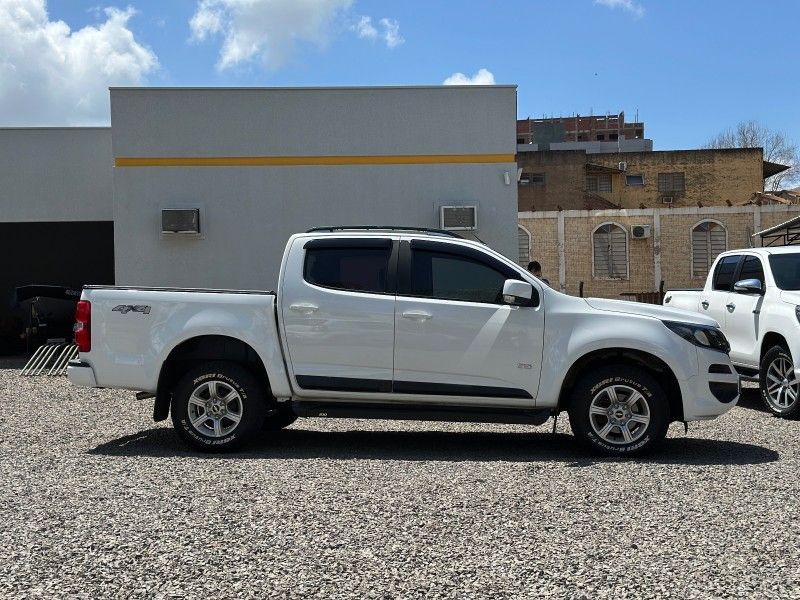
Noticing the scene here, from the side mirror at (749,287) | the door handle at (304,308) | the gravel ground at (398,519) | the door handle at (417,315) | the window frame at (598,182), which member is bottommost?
the gravel ground at (398,519)

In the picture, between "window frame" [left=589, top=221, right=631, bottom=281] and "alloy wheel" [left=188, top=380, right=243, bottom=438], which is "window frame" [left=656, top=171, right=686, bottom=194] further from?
"alloy wheel" [left=188, top=380, right=243, bottom=438]

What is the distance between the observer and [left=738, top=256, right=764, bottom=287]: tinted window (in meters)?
11.0

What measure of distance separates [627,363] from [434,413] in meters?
1.69

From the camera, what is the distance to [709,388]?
7.68m

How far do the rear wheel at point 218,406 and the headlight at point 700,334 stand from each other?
140 inches

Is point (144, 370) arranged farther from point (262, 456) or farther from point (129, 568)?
point (129, 568)

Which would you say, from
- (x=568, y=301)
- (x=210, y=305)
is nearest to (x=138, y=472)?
(x=210, y=305)

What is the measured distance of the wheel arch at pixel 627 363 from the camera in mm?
7723

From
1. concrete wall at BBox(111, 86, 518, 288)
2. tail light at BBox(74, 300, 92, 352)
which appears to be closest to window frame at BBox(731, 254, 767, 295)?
concrete wall at BBox(111, 86, 518, 288)

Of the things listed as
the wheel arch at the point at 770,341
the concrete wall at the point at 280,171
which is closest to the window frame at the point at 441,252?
the wheel arch at the point at 770,341

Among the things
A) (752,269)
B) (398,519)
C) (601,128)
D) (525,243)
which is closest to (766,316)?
(752,269)

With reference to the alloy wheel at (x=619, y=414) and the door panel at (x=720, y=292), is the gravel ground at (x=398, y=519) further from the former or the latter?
the door panel at (x=720, y=292)

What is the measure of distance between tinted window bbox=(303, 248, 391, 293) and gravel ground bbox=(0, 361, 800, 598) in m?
1.46

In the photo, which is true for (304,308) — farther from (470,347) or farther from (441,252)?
(470,347)
